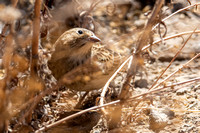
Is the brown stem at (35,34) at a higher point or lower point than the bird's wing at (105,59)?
higher

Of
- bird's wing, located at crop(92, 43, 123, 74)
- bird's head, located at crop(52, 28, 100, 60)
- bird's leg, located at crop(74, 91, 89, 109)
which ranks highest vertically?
bird's head, located at crop(52, 28, 100, 60)

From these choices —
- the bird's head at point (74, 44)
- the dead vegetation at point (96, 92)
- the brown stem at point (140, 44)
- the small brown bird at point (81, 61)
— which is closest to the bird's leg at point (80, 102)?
the dead vegetation at point (96, 92)

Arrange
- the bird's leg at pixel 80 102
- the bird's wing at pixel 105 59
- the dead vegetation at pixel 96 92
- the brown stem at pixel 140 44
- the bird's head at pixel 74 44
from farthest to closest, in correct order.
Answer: the bird's leg at pixel 80 102 → the bird's wing at pixel 105 59 → the bird's head at pixel 74 44 → the dead vegetation at pixel 96 92 → the brown stem at pixel 140 44

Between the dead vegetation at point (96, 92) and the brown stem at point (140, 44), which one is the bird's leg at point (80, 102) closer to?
Answer: the dead vegetation at point (96, 92)

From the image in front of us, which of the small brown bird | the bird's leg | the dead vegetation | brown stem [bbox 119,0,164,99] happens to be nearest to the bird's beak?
the small brown bird

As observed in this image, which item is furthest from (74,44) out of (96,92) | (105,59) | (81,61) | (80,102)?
(96,92)

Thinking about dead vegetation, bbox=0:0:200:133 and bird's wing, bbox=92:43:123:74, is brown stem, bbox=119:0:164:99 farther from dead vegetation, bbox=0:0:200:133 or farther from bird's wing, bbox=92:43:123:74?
bird's wing, bbox=92:43:123:74

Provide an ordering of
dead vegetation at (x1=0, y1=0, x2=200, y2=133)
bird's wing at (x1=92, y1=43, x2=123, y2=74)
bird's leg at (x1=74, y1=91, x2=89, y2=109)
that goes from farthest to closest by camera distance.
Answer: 1. bird's leg at (x1=74, y1=91, x2=89, y2=109)
2. bird's wing at (x1=92, y1=43, x2=123, y2=74)
3. dead vegetation at (x1=0, y1=0, x2=200, y2=133)

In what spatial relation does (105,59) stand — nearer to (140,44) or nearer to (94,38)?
(94,38)
